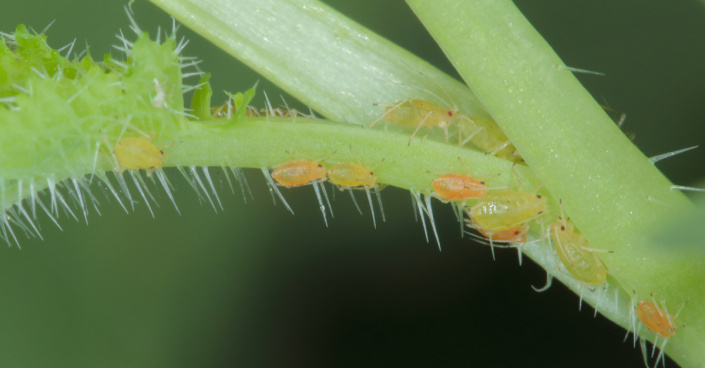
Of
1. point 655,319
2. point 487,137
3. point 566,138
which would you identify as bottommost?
point 655,319

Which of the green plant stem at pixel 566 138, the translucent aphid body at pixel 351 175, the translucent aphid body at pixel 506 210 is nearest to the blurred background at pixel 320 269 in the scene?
the translucent aphid body at pixel 351 175

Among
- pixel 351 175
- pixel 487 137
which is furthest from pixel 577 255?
pixel 351 175

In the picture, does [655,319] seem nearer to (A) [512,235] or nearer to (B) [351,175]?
(A) [512,235]

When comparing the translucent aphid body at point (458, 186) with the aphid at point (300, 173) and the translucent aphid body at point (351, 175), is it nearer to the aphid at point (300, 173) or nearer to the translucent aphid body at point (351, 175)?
the translucent aphid body at point (351, 175)

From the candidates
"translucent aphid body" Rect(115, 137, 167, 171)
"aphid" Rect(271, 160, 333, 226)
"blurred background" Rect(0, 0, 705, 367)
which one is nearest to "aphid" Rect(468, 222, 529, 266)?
"aphid" Rect(271, 160, 333, 226)

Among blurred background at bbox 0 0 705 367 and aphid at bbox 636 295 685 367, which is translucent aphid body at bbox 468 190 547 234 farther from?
blurred background at bbox 0 0 705 367

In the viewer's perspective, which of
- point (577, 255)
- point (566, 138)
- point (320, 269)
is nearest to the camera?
point (566, 138)

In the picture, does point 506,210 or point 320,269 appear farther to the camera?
point 320,269

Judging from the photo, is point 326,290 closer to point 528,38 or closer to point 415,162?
point 415,162
